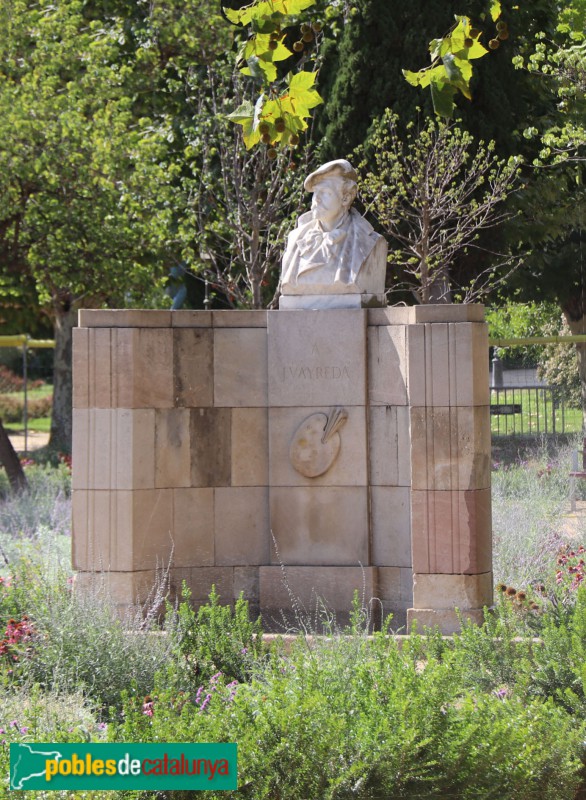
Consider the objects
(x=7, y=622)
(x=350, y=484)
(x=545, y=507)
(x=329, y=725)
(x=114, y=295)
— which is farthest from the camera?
(x=114, y=295)

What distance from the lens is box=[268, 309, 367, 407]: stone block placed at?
827 centimetres

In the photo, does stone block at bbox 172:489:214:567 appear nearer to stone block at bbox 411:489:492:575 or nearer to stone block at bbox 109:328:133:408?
stone block at bbox 109:328:133:408

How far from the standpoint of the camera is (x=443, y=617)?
774 cm

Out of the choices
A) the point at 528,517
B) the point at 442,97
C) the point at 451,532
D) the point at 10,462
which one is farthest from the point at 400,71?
the point at 442,97

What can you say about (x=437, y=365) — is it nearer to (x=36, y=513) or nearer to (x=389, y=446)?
(x=389, y=446)

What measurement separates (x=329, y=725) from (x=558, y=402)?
10673mm

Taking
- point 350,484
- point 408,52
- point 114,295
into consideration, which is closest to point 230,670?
point 350,484

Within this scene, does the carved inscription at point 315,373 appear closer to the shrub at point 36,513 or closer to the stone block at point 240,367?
the stone block at point 240,367

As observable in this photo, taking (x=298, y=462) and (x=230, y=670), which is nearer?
(x=230, y=670)

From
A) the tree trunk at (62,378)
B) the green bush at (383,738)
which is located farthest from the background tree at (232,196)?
the green bush at (383,738)

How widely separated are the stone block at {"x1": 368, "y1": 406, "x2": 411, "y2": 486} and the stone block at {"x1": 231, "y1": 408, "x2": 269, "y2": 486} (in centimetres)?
72

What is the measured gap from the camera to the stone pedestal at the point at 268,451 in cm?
798

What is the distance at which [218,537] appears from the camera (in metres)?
8.49

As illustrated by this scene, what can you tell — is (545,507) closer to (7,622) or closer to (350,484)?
(350,484)
